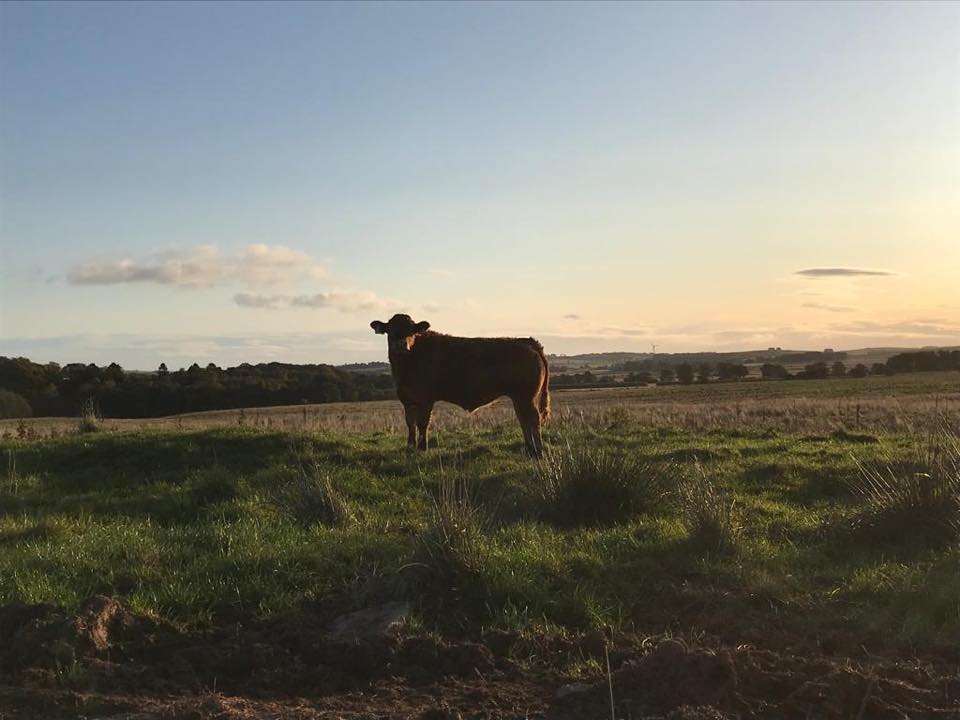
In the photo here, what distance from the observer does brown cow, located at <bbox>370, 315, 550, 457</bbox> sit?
43.0 ft

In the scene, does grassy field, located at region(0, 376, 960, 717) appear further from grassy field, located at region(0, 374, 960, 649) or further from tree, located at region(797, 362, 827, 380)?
tree, located at region(797, 362, 827, 380)

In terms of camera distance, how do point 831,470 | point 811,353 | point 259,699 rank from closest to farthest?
1. point 259,699
2. point 831,470
3. point 811,353

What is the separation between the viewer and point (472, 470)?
1061cm

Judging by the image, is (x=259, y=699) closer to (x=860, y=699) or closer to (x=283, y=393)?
(x=860, y=699)

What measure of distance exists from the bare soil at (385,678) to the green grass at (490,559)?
0.39 m

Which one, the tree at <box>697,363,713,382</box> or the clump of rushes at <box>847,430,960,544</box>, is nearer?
the clump of rushes at <box>847,430,960,544</box>

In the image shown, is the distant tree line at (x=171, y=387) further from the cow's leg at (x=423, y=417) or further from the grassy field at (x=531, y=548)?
the grassy field at (x=531, y=548)

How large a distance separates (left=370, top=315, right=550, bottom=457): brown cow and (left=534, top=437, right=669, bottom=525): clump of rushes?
4.50m

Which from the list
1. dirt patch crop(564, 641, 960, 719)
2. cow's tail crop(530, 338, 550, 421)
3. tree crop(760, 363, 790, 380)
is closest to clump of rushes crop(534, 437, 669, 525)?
dirt patch crop(564, 641, 960, 719)

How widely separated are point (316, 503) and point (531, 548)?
264 centimetres

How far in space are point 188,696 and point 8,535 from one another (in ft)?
15.3

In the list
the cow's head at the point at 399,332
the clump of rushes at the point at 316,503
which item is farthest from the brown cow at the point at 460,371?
the clump of rushes at the point at 316,503

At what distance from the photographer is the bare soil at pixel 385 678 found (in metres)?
3.79

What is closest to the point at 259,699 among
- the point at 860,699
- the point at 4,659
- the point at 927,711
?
the point at 4,659
